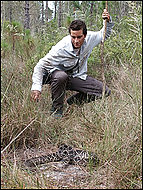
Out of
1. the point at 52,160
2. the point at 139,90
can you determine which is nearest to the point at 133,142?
the point at 139,90

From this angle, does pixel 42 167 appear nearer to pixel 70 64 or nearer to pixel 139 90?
pixel 139 90

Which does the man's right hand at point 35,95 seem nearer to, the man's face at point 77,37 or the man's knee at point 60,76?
the man's knee at point 60,76

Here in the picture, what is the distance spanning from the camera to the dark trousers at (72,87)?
11.2 ft

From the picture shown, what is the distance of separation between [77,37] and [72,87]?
72 cm

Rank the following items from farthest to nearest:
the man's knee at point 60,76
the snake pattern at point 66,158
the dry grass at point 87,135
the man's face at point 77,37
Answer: the man's knee at point 60,76
the man's face at point 77,37
the snake pattern at point 66,158
the dry grass at point 87,135

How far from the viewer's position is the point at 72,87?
3.68 meters

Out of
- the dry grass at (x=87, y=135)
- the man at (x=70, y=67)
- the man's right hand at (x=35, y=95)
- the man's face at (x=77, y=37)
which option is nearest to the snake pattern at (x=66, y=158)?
the dry grass at (x=87, y=135)

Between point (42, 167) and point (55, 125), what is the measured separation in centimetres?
68

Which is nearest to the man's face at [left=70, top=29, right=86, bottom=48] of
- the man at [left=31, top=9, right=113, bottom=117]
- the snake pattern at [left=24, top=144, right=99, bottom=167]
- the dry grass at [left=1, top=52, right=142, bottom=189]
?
the man at [left=31, top=9, right=113, bottom=117]

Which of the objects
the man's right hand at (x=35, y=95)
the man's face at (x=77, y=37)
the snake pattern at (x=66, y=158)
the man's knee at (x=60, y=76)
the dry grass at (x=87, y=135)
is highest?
the man's face at (x=77, y=37)

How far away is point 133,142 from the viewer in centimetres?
195

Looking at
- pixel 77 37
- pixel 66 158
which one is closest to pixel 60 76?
pixel 77 37

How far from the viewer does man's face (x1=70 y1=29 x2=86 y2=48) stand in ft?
10.8

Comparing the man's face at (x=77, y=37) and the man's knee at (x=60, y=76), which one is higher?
the man's face at (x=77, y=37)
